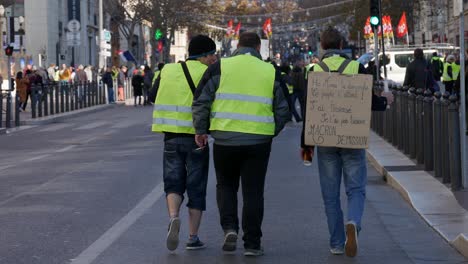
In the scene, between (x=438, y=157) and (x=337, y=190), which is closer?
(x=337, y=190)

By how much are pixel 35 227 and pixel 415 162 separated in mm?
7579

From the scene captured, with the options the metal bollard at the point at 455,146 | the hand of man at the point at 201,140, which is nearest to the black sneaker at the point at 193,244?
the hand of man at the point at 201,140

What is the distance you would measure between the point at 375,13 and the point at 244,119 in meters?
18.7

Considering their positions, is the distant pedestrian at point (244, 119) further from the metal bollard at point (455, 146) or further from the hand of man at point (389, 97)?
the metal bollard at point (455, 146)

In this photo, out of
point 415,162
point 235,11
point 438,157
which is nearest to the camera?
point 438,157

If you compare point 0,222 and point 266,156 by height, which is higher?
point 266,156

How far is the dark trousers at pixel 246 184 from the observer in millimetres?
9867

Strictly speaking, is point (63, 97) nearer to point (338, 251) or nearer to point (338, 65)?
point (338, 65)

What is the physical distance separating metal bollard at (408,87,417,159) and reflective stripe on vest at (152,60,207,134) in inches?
331

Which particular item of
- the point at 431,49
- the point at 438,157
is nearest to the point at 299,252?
the point at 438,157

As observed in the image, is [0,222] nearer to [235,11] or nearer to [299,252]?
[299,252]

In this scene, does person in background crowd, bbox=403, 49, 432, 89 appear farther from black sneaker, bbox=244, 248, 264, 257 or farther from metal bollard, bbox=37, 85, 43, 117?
black sneaker, bbox=244, 248, 264, 257

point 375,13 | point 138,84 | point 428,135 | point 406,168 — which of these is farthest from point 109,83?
point 428,135

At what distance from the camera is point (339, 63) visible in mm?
10164
